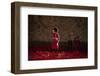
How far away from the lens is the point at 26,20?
1591mm

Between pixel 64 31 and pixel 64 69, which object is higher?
pixel 64 31

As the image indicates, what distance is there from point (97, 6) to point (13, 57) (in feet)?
2.47

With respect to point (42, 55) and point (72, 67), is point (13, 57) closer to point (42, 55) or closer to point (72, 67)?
point (42, 55)

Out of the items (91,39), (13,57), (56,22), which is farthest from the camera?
(91,39)

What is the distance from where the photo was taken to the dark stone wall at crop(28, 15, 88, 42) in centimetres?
162

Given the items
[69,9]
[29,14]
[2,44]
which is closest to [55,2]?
[69,9]

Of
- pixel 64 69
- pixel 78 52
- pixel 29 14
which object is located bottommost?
pixel 64 69

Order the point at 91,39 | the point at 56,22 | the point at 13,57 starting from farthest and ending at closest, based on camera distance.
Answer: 1. the point at 91,39
2. the point at 56,22
3. the point at 13,57

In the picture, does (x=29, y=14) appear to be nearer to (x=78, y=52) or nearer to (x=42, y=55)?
(x=42, y=55)

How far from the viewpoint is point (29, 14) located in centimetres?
160

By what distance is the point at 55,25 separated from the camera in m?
1.70

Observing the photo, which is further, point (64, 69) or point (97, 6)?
point (97, 6)

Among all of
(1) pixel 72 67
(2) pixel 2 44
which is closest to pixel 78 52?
(1) pixel 72 67

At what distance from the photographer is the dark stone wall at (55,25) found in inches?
63.9
